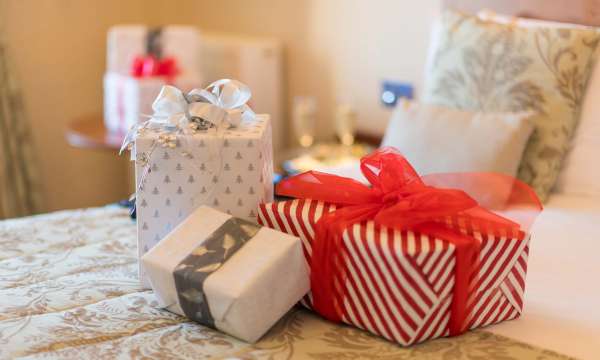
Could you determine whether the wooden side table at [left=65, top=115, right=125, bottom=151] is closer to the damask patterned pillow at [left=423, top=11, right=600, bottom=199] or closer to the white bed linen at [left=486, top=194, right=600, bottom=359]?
the damask patterned pillow at [left=423, top=11, right=600, bottom=199]

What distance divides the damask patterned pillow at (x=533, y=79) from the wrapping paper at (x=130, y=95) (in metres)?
0.98

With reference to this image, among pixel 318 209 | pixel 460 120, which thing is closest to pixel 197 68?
pixel 460 120

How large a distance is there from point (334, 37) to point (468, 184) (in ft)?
4.52

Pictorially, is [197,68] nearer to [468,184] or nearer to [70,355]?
[468,184]

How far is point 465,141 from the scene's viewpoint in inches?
64.9

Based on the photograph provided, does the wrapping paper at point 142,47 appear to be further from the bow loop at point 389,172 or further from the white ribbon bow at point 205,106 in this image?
the bow loop at point 389,172

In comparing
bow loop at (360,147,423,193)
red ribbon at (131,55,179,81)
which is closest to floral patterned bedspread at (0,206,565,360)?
bow loop at (360,147,423,193)

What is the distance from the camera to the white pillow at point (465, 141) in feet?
5.33

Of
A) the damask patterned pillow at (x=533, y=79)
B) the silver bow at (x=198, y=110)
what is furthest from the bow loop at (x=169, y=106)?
the damask patterned pillow at (x=533, y=79)

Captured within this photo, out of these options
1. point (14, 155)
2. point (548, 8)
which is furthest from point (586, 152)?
point (14, 155)

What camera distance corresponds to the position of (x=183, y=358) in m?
0.98

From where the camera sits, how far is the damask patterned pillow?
1672 millimetres

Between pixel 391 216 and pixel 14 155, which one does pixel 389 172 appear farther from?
pixel 14 155

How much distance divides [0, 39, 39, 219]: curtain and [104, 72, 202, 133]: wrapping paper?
1.17ft
